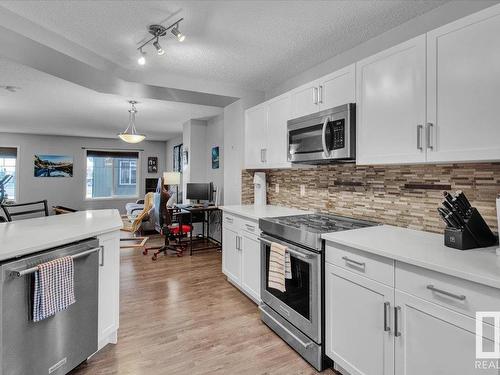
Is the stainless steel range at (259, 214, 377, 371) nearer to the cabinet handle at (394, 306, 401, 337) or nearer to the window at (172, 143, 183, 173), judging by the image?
the cabinet handle at (394, 306, 401, 337)

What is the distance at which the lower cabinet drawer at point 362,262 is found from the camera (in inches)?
59.4

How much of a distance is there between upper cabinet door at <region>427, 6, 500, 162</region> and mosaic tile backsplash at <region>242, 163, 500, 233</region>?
1.04 feet

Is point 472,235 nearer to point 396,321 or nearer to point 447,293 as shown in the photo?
point 447,293

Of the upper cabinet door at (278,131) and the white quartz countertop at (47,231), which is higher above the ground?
the upper cabinet door at (278,131)

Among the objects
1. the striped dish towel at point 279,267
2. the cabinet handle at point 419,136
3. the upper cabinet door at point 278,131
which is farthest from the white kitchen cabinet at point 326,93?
the striped dish towel at point 279,267

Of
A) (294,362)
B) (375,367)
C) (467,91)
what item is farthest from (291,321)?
(467,91)

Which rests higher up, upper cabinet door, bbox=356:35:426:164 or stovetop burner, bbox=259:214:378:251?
upper cabinet door, bbox=356:35:426:164

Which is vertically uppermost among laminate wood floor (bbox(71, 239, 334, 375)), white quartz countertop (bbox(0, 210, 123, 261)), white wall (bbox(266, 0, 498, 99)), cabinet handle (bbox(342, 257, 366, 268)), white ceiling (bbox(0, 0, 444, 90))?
white ceiling (bbox(0, 0, 444, 90))

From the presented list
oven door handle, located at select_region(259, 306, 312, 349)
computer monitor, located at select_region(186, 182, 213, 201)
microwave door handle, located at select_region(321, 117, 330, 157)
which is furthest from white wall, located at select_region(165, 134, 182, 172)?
oven door handle, located at select_region(259, 306, 312, 349)

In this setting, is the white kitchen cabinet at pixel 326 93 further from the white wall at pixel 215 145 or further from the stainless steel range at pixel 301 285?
the white wall at pixel 215 145

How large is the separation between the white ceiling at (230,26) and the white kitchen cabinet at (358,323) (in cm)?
183

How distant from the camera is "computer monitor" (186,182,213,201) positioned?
17.5 ft

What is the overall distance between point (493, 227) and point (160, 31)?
8.80 feet

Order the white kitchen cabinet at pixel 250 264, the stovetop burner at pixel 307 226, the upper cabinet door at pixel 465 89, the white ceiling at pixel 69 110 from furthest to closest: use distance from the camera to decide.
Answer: the white ceiling at pixel 69 110
the white kitchen cabinet at pixel 250 264
the stovetop burner at pixel 307 226
the upper cabinet door at pixel 465 89
